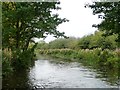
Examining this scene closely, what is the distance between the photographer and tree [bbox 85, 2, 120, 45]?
17.4 meters

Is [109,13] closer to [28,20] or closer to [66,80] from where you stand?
[66,80]

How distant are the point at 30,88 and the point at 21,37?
13414 millimetres

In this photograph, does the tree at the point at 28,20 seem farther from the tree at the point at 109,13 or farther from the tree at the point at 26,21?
the tree at the point at 109,13

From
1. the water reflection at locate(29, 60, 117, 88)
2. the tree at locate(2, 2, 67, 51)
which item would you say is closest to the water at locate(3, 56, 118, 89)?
the water reflection at locate(29, 60, 117, 88)

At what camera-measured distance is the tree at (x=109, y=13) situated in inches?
686

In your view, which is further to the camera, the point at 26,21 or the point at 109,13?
the point at 26,21

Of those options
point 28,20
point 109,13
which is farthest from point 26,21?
point 109,13

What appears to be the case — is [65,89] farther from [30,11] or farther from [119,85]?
[30,11]

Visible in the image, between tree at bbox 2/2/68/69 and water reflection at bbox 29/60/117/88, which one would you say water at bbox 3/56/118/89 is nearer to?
water reflection at bbox 29/60/117/88

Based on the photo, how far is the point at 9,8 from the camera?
22.2 meters

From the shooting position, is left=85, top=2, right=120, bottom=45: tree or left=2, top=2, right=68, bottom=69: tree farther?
left=2, top=2, right=68, bottom=69: tree

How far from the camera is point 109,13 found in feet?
57.8

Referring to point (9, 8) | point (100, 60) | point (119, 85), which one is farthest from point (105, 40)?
point (119, 85)

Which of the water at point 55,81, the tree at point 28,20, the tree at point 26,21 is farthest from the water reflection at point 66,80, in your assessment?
the tree at point 28,20
